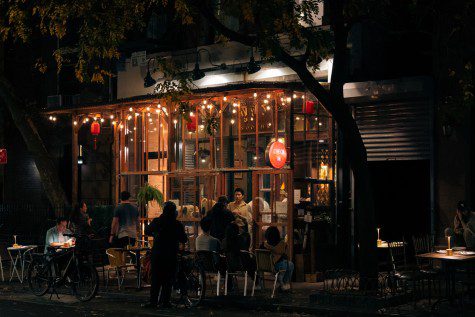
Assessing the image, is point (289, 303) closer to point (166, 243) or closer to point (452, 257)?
point (166, 243)

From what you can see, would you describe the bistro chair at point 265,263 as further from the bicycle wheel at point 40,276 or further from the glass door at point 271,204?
the bicycle wheel at point 40,276

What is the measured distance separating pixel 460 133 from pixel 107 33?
8.34 metres

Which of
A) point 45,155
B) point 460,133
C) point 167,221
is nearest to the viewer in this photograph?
point 167,221

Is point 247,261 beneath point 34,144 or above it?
beneath

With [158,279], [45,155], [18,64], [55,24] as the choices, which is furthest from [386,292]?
[18,64]

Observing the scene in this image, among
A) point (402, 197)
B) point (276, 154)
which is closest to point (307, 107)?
point (276, 154)

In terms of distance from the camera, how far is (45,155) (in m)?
25.5

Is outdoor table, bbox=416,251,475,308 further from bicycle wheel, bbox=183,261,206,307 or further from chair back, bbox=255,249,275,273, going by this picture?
bicycle wheel, bbox=183,261,206,307

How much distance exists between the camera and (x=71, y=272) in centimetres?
1684

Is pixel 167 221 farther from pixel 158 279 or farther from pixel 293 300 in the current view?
pixel 293 300

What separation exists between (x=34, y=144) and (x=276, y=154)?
9.58m

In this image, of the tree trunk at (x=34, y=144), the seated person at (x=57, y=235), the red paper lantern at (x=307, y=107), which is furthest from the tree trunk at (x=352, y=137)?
the tree trunk at (x=34, y=144)

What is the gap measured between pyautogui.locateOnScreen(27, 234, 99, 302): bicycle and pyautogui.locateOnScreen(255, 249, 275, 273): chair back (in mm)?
3262

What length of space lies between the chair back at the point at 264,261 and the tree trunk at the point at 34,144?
10518mm
